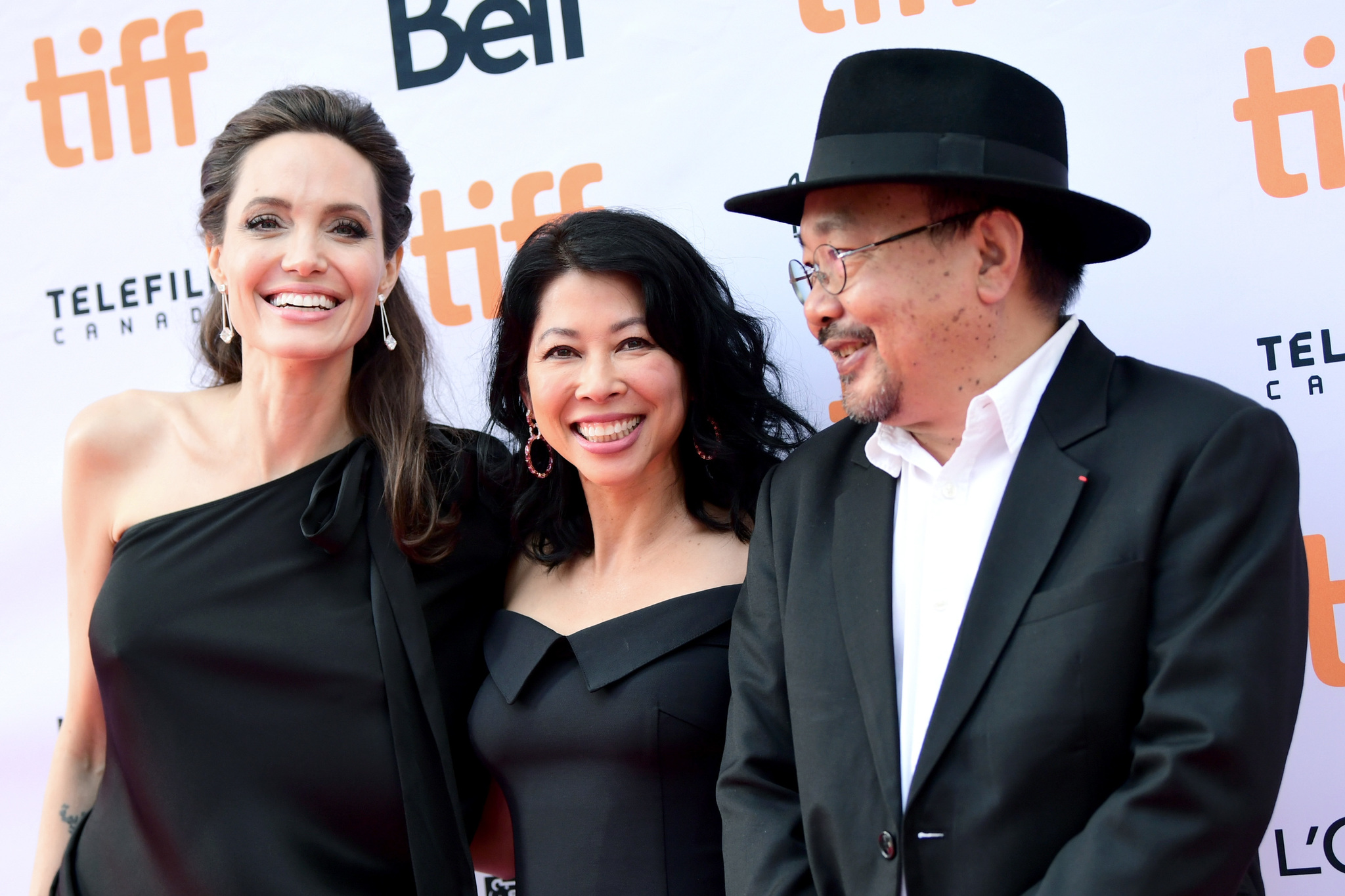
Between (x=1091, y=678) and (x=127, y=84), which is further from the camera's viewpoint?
(x=127, y=84)

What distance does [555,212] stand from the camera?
305 cm

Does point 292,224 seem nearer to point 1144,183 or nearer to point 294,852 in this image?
point 294,852

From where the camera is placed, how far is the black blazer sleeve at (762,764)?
189 cm

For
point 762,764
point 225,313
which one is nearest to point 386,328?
point 225,313

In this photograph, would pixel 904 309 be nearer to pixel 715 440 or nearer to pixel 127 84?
pixel 715 440

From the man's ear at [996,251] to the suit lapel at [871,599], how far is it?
0.35 m

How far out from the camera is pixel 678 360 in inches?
97.4

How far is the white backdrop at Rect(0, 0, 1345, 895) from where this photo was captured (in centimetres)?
256

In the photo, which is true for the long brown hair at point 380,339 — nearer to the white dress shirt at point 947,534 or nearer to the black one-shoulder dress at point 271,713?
the black one-shoulder dress at point 271,713

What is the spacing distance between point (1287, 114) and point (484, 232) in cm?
193

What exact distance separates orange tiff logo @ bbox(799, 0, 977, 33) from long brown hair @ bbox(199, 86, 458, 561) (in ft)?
3.38

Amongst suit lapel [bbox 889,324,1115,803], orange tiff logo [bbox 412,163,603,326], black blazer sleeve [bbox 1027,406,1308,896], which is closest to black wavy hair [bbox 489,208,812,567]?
orange tiff logo [bbox 412,163,603,326]

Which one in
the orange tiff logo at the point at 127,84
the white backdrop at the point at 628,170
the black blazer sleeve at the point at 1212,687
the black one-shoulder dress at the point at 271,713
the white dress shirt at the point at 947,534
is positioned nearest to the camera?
the black blazer sleeve at the point at 1212,687

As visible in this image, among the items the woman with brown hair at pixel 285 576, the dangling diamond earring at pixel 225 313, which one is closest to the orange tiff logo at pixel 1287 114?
the woman with brown hair at pixel 285 576
